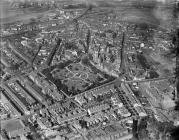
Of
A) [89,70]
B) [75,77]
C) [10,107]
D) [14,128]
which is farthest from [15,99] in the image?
[89,70]

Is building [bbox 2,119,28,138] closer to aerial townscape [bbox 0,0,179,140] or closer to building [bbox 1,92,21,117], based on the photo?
aerial townscape [bbox 0,0,179,140]

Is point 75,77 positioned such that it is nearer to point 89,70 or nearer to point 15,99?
point 89,70

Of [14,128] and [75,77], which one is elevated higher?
[75,77]

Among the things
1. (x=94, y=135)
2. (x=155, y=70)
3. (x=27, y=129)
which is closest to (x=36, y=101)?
(x=27, y=129)

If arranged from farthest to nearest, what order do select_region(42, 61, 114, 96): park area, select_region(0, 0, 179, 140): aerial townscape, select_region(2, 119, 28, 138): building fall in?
select_region(42, 61, 114, 96): park area < select_region(0, 0, 179, 140): aerial townscape < select_region(2, 119, 28, 138): building

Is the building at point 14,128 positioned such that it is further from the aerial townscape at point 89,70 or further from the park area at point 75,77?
the park area at point 75,77

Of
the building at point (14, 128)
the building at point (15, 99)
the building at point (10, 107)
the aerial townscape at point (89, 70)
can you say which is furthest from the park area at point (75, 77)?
the building at point (14, 128)

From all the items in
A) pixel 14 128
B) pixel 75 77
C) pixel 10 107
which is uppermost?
pixel 75 77

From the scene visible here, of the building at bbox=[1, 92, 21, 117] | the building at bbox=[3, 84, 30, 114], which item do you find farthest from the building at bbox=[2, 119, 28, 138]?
the building at bbox=[3, 84, 30, 114]

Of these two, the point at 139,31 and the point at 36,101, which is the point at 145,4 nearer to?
the point at 139,31
